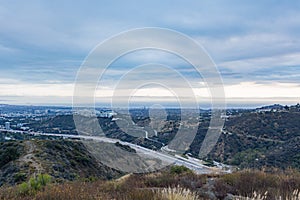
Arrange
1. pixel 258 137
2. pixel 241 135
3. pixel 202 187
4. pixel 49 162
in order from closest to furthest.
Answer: pixel 202 187 → pixel 49 162 → pixel 258 137 → pixel 241 135

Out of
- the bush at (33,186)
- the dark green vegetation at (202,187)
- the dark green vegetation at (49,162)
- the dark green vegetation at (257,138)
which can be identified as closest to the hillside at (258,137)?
the dark green vegetation at (257,138)

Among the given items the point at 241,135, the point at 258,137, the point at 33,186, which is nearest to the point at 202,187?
the point at 33,186

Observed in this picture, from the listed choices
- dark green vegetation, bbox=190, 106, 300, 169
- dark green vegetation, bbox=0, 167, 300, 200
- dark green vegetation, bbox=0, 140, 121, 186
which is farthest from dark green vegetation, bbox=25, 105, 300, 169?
dark green vegetation, bbox=0, 167, 300, 200

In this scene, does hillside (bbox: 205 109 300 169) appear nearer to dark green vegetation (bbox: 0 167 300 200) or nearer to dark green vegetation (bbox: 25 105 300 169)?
dark green vegetation (bbox: 25 105 300 169)

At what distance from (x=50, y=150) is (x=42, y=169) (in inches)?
290

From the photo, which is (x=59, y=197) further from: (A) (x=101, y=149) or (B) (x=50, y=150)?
(A) (x=101, y=149)

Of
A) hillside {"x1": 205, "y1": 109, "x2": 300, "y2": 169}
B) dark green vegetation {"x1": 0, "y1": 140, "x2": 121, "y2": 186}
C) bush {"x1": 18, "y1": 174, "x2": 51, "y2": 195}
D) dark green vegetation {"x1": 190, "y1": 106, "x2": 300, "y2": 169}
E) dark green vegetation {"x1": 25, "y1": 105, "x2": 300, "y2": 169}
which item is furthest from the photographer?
dark green vegetation {"x1": 25, "y1": 105, "x2": 300, "y2": 169}

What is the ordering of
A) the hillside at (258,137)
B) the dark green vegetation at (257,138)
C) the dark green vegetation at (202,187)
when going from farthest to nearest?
the hillside at (258,137)
the dark green vegetation at (257,138)
the dark green vegetation at (202,187)

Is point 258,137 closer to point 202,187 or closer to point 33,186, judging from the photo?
point 202,187

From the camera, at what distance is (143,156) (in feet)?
102

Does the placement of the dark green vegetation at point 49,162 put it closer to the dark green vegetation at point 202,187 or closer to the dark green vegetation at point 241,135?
the dark green vegetation at point 241,135

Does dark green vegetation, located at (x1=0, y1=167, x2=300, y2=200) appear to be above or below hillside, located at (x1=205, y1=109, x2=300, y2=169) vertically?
above

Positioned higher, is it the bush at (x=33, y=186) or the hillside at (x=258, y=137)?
the bush at (x=33, y=186)

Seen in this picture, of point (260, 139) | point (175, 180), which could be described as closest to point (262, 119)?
point (260, 139)
